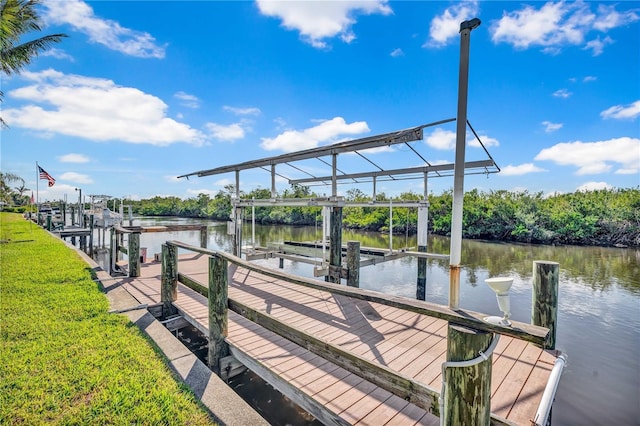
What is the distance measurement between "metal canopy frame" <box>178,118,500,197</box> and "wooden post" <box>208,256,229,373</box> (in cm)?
306

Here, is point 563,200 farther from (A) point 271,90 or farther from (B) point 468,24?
(B) point 468,24

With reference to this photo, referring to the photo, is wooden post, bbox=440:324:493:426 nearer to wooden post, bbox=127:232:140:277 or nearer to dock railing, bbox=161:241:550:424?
dock railing, bbox=161:241:550:424

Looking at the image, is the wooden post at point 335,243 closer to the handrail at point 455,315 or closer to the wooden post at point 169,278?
the wooden post at point 169,278

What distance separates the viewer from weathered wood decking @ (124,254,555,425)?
2.44 metres

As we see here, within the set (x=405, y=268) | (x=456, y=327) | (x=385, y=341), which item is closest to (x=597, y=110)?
(x=405, y=268)

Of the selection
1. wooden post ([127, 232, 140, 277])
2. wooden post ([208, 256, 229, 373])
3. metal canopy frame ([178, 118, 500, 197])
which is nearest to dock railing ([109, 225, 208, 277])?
wooden post ([127, 232, 140, 277])

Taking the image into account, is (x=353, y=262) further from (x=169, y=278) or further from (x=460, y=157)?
(x=460, y=157)

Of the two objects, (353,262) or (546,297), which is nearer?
(546,297)

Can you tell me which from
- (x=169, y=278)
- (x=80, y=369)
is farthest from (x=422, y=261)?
(x=80, y=369)

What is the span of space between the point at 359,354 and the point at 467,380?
1862 mm

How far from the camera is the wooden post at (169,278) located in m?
4.61

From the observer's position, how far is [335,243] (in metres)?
6.32

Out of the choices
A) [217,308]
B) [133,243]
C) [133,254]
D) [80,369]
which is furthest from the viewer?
[133,254]

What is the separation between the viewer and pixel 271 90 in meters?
11.7
